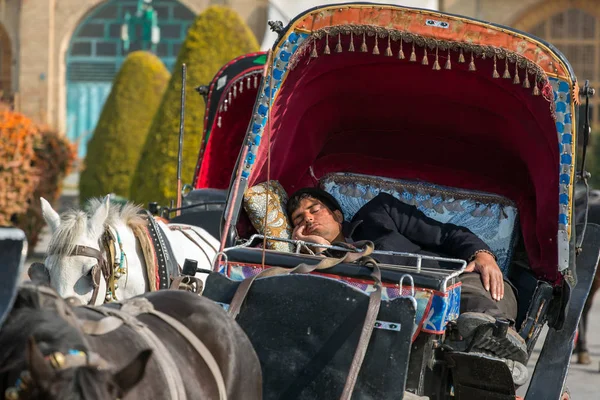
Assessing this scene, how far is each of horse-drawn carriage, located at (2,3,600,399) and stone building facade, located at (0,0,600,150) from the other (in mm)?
17327

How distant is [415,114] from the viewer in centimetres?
536

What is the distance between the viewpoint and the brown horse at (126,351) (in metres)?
2.21

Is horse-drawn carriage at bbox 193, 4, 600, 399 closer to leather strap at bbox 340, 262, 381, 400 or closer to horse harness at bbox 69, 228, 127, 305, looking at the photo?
leather strap at bbox 340, 262, 381, 400

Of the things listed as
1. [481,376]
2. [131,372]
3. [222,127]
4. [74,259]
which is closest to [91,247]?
[74,259]

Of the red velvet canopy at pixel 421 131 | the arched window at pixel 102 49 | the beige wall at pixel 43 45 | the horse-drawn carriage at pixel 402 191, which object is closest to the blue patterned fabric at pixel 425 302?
the horse-drawn carriage at pixel 402 191

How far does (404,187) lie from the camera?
214 inches

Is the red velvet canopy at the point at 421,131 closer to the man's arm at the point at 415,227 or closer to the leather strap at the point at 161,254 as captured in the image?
the man's arm at the point at 415,227

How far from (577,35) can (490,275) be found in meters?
19.1

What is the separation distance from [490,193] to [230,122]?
8.31 feet

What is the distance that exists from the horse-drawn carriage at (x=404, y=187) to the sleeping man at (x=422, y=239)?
0.32 feet

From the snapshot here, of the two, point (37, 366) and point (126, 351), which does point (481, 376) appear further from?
point (37, 366)

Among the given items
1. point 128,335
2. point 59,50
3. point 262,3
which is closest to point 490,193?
point 128,335

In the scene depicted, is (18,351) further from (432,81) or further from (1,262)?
(432,81)

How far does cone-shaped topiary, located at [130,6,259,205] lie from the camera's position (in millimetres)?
12227
